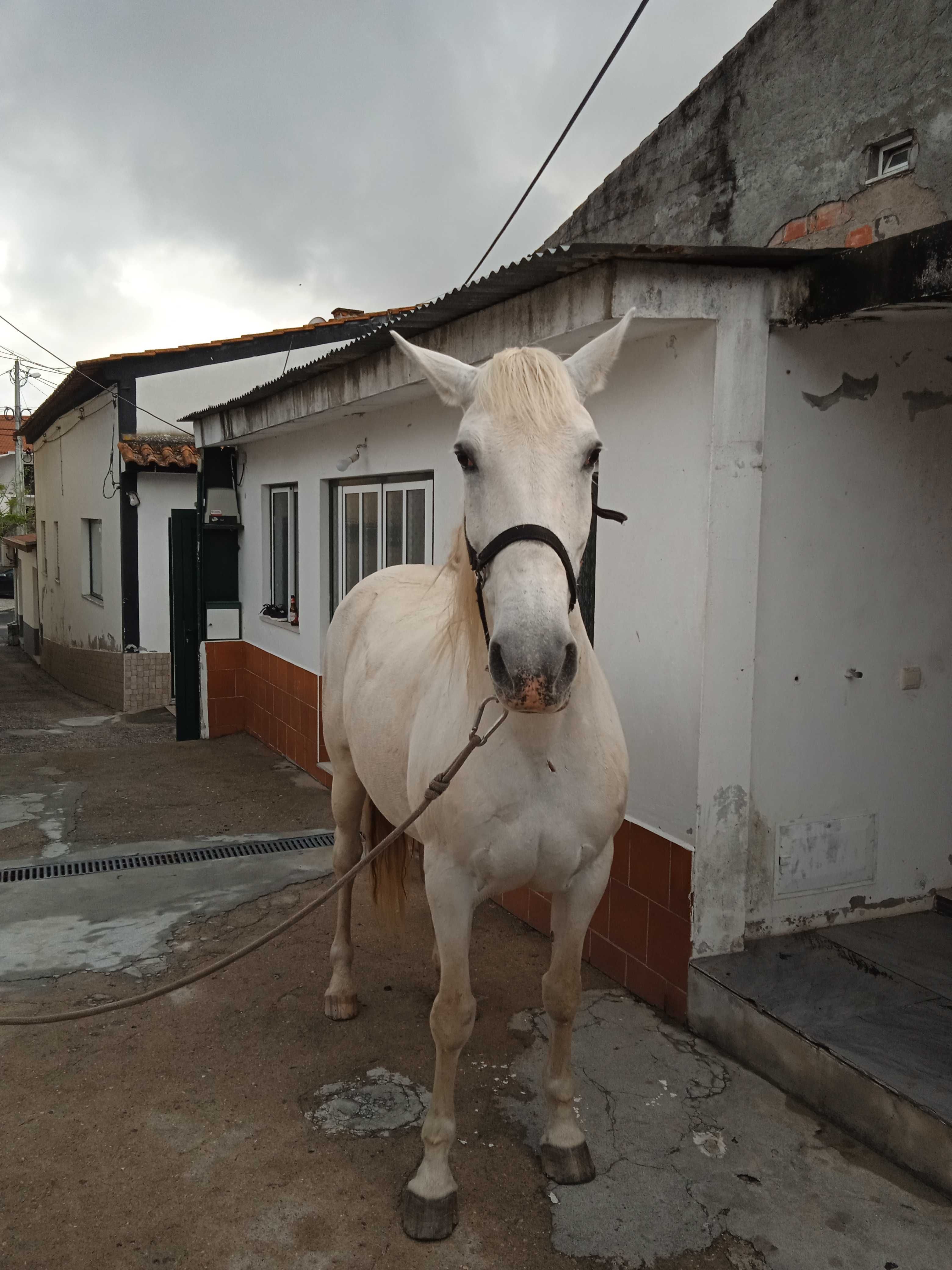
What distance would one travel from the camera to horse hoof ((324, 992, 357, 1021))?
3.66 m

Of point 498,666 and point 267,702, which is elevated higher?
point 498,666

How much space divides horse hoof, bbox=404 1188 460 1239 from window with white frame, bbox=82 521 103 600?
13995 mm

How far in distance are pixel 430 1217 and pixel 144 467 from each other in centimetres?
1168

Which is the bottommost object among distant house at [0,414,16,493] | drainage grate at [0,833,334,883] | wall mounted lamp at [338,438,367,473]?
drainage grate at [0,833,334,883]

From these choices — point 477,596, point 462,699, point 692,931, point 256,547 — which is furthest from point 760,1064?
point 256,547

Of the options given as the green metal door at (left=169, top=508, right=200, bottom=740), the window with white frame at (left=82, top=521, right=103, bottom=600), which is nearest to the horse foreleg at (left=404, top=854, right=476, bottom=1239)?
the green metal door at (left=169, top=508, right=200, bottom=740)

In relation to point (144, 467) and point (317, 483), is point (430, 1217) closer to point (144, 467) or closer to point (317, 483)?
point (317, 483)

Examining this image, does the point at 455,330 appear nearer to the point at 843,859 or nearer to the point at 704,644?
the point at 704,644

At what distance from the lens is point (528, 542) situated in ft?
6.47

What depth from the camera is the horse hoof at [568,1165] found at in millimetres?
2699

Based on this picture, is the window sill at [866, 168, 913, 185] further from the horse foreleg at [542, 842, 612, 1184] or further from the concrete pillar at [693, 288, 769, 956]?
the horse foreleg at [542, 842, 612, 1184]

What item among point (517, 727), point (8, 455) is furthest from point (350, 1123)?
point (8, 455)

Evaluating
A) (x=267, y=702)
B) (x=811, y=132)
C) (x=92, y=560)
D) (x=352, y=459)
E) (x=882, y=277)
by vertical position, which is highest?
(x=811, y=132)

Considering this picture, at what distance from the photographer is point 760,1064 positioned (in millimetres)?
3211
